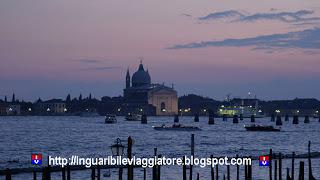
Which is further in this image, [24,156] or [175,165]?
[24,156]

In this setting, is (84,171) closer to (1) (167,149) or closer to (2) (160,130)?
(1) (167,149)

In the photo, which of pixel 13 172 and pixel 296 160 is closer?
pixel 13 172

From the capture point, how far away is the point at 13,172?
2998 centimetres

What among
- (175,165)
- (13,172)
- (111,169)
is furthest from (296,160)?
(13,172)

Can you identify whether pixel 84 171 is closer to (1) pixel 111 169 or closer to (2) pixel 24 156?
(1) pixel 111 169

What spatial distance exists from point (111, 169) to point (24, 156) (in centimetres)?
1539

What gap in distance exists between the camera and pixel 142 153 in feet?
156

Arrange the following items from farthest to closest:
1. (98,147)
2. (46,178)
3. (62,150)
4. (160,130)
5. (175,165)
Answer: (160,130), (98,147), (62,150), (175,165), (46,178)

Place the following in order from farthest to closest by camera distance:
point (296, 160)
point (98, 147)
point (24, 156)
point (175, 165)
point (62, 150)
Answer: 1. point (98, 147)
2. point (62, 150)
3. point (24, 156)
4. point (296, 160)
5. point (175, 165)

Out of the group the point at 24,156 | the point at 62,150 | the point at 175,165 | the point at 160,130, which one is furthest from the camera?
the point at 160,130

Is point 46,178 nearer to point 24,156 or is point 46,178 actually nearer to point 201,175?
point 201,175

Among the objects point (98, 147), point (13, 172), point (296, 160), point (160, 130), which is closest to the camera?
point (13, 172)

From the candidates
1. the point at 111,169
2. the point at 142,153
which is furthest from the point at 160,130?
the point at 111,169

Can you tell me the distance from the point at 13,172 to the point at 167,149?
78.6 ft
